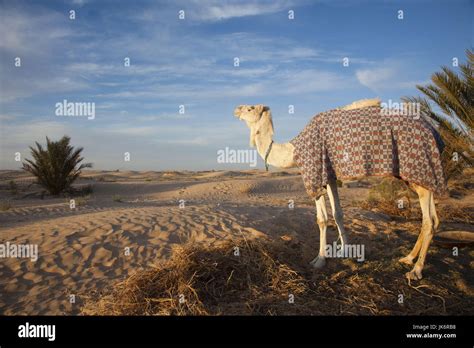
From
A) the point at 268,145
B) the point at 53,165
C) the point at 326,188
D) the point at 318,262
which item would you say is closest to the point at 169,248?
the point at 268,145

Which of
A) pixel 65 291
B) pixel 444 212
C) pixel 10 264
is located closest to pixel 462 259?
pixel 444 212

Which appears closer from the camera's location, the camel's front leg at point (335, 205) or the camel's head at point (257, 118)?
the camel's front leg at point (335, 205)

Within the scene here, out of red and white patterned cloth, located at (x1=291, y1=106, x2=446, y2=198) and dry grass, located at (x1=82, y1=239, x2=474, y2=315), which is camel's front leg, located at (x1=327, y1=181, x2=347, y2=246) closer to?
red and white patterned cloth, located at (x1=291, y1=106, x2=446, y2=198)

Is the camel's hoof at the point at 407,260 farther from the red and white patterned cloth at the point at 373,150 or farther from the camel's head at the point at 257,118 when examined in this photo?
the camel's head at the point at 257,118

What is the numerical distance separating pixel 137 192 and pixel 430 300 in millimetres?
18711

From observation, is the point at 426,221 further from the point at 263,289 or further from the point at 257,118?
the point at 257,118

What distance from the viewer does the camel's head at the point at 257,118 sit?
268 inches

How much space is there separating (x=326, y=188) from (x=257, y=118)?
5.58ft

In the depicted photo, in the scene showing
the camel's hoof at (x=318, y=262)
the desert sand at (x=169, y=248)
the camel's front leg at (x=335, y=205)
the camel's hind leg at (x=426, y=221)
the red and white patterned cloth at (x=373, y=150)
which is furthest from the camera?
the camel's front leg at (x=335, y=205)


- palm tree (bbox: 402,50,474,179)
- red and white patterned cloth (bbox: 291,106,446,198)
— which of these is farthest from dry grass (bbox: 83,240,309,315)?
palm tree (bbox: 402,50,474,179)

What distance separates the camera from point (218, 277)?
5.34 meters

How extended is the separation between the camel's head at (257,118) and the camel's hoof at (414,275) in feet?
10.00

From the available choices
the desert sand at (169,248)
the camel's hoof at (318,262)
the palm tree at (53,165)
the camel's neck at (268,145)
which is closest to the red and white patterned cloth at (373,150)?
the camel's neck at (268,145)
